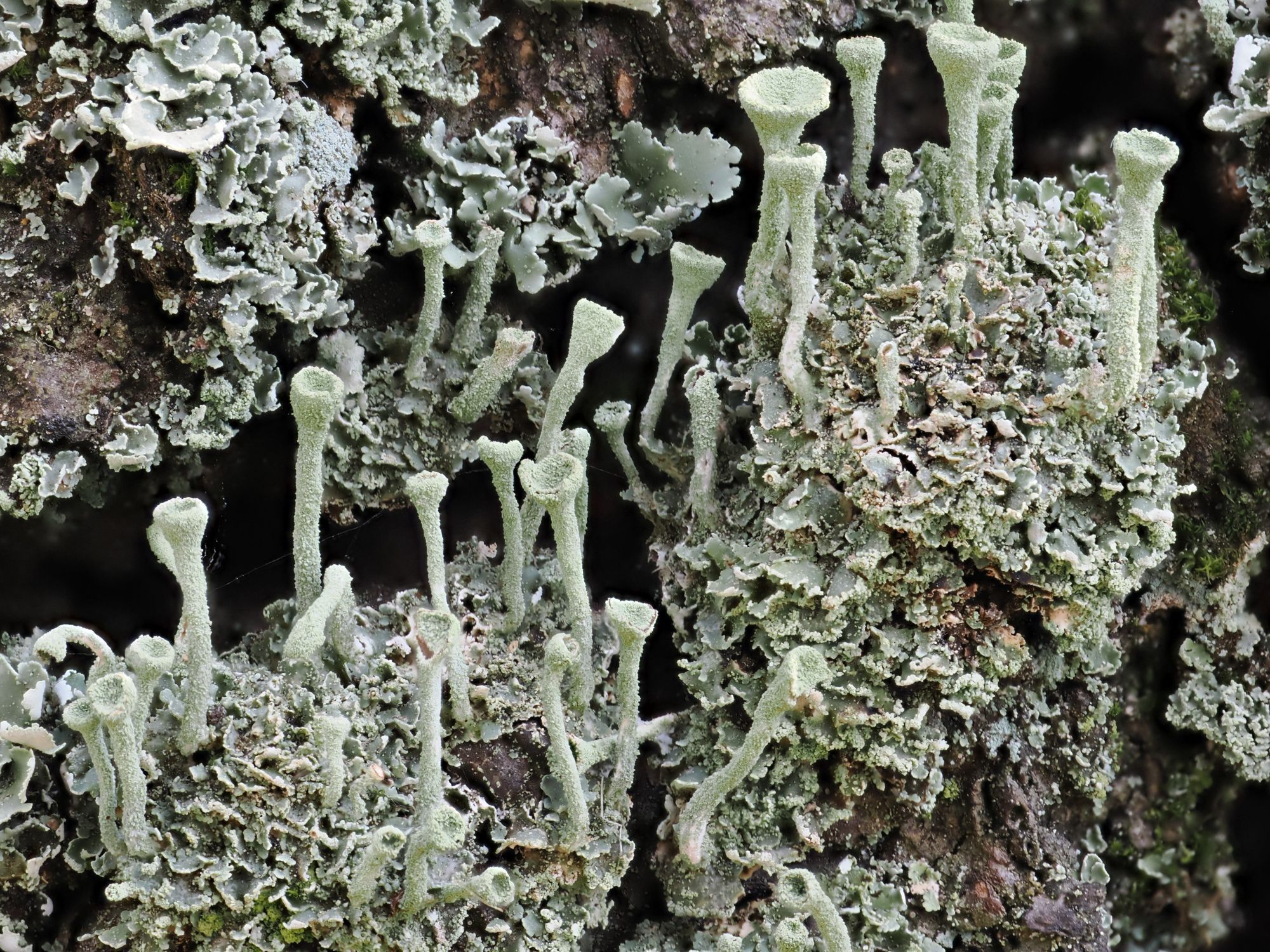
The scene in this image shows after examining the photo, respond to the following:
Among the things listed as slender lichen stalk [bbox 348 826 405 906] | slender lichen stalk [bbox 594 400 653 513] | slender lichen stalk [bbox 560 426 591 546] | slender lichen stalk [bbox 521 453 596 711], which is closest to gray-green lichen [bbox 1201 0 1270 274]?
slender lichen stalk [bbox 594 400 653 513]

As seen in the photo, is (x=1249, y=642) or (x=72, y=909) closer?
(x=72, y=909)

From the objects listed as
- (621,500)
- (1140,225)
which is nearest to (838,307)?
(1140,225)

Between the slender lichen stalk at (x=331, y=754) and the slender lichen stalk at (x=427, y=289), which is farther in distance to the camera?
the slender lichen stalk at (x=427, y=289)

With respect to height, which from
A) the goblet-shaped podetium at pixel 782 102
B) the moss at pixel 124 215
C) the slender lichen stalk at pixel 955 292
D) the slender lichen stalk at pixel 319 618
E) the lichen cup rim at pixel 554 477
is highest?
the goblet-shaped podetium at pixel 782 102

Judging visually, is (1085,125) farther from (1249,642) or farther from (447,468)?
(447,468)

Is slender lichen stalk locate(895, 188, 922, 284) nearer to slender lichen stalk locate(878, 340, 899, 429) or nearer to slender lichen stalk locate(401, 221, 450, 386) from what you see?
slender lichen stalk locate(878, 340, 899, 429)

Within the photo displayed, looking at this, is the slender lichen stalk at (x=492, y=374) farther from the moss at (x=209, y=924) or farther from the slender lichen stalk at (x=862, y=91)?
the moss at (x=209, y=924)

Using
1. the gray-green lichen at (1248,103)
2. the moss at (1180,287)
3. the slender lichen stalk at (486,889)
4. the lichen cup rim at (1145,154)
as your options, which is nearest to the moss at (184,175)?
the slender lichen stalk at (486,889)

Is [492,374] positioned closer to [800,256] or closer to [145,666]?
[800,256]
